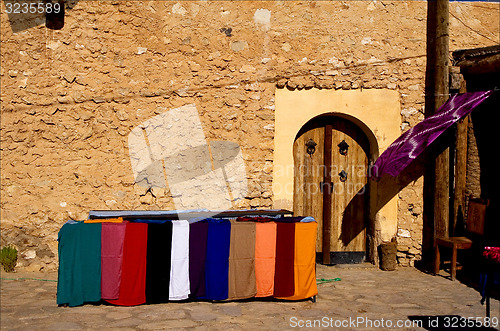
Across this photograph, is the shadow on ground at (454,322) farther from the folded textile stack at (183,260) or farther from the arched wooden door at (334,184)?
the arched wooden door at (334,184)

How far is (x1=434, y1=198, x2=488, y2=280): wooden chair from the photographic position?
21.6 ft

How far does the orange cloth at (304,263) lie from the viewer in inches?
215

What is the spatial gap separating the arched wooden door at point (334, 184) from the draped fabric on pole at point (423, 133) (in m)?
0.51

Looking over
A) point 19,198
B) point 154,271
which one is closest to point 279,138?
point 154,271

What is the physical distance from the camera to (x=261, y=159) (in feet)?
23.0

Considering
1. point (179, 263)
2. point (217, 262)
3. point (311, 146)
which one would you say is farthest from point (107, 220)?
point (311, 146)

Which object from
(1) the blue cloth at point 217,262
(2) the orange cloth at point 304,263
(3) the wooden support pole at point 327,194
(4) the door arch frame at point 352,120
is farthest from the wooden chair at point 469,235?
(1) the blue cloth at point 217,262

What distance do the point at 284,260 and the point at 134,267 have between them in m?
1.65

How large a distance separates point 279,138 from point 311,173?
0.82 m

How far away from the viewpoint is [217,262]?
539 centimetres

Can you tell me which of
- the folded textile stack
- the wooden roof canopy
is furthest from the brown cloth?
the wooden roof canopy

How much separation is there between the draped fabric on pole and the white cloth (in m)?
3.02

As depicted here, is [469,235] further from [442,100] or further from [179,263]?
[179,263]

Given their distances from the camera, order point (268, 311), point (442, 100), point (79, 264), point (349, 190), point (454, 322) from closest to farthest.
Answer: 1. point (454, 322)
2. point (268, 311)
3. point (79, 264)
4. point (442, 100)
5. point (349, 190)
